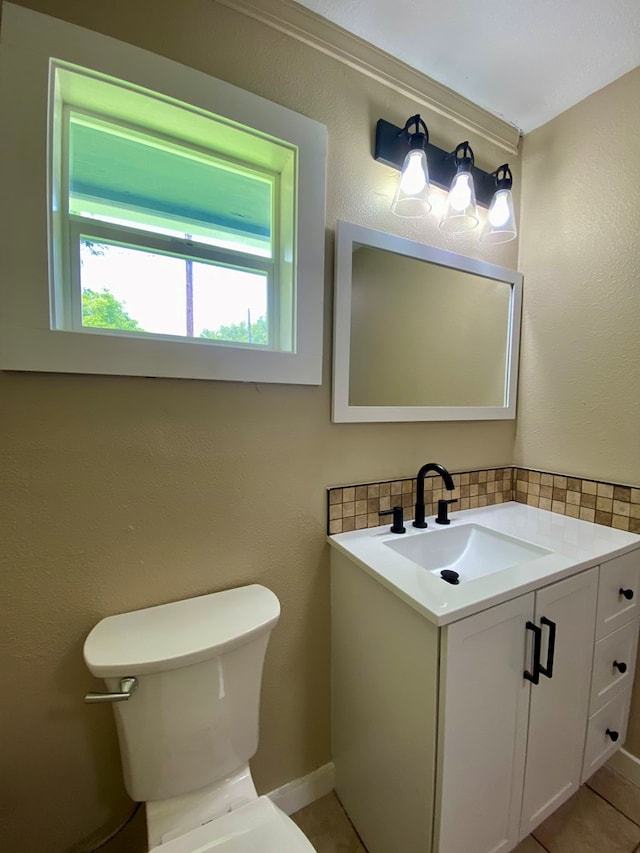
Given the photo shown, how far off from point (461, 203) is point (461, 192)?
0.03 metres

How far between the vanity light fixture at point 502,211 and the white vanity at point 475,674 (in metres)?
1.11

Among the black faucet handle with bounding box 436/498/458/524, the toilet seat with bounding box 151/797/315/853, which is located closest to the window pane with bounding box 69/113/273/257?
the black faucet handle with bounding box 436/498/458/524

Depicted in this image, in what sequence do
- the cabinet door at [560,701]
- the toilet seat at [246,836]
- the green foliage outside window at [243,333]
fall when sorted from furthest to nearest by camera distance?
the green foliage outside window at [243,333], the cabinet door at [560,701], the toilet seat at [246,836]

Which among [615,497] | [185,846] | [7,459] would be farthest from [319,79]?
[185,846]

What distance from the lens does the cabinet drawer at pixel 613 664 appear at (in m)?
1.10

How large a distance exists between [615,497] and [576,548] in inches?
14.2

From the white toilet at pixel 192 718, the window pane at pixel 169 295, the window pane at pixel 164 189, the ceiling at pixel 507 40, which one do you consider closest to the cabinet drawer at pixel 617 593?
the white toilet at pixel 192 718

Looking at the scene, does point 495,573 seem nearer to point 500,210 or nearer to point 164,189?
point 500,210

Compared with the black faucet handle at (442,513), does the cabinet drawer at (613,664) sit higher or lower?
lower

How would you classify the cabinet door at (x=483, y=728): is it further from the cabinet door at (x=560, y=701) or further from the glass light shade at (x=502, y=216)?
the glass light shade at (x=502, y=216)

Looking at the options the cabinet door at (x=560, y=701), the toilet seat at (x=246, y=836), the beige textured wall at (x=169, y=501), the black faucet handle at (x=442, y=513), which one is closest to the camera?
the toilet seat at (x=246, y=836)

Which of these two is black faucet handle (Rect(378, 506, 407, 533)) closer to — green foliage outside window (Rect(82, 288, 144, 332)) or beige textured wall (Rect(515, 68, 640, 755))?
beige textured wall (Rect(515, 68, 640, 755))

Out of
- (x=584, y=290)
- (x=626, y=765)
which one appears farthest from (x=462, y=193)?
(x=626, y=765)

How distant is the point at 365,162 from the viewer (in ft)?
3.82
